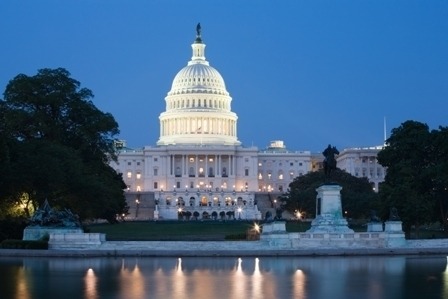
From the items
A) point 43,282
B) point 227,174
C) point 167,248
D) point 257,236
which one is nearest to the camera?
point 43,282

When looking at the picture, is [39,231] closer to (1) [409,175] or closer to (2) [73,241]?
(2) [73,241]

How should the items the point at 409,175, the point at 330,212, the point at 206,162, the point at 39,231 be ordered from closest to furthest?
the point at 39,231, the point at 330,212, the point at 409,175, the point at 206,162

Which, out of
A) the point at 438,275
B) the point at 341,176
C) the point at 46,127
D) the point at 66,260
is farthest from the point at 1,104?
the point at 341,176

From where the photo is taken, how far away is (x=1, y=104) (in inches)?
2803

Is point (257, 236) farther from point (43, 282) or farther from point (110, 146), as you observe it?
point (43, 282)

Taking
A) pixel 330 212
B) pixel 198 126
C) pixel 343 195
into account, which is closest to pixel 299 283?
pixel 330 212

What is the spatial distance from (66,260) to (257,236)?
19009 millimetres

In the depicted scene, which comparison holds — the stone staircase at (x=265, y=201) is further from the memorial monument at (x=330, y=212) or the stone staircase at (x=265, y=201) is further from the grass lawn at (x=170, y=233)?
the memorial monument at (x=330, y=212)

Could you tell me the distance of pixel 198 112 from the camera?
629 ft

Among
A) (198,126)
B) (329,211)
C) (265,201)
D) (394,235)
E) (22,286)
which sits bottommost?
(22,286)

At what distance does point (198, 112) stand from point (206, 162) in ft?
39.8

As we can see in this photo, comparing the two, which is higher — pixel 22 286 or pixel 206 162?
pixel 206 162

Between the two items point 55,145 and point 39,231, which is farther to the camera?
point 55,145

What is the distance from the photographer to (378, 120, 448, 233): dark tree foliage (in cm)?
6309
